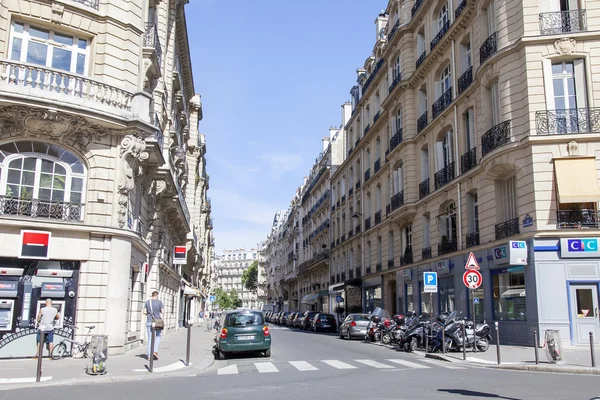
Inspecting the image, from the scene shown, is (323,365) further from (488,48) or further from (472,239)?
(488,48)

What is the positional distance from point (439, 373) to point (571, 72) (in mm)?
12866

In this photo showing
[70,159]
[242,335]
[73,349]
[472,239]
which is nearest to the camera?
[73,349]

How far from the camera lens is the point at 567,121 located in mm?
18984

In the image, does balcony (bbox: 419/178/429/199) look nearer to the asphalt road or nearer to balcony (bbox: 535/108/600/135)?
balcony (bbox: 535/108/600/135)

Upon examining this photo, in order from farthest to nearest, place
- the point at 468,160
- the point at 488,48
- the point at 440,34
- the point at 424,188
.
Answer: the point at 424,188, the point at 440,34, the point at 468,160, the point at 488,48

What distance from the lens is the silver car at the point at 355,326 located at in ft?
87.4

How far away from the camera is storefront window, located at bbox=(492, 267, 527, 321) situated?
19406 millimetres

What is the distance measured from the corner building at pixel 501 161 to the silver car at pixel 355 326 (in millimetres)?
3465

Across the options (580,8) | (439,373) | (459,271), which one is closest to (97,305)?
(439,373)

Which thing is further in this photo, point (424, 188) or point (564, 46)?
point (424, 188)

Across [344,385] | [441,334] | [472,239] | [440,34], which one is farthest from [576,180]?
[344,385]

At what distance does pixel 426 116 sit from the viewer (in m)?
29.2

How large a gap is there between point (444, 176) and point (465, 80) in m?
4.62

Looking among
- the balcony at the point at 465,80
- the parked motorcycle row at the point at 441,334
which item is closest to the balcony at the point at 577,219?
the parked motorcycle row at the point at 441,334
